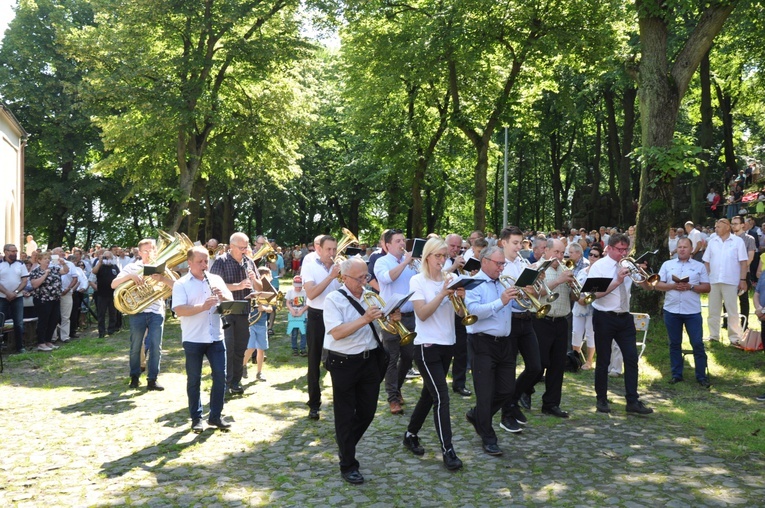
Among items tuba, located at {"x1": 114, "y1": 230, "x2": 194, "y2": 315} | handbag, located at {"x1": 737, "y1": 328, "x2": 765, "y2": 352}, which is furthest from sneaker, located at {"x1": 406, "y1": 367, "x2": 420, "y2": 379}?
handbag, located at {"x1": 737, "y1": 328, "x2": 765, "y2": 352}

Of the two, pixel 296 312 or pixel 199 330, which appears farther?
pixel 296 312

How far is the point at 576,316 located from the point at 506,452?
4.93 metres

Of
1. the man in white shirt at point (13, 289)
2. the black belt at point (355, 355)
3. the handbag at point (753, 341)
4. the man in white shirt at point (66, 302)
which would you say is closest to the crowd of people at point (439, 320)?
the black belt at point (355, 355)

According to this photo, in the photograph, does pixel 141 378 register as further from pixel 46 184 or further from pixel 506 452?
pixel 46 184

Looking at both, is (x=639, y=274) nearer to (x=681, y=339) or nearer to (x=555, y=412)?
(x=681, y=339)

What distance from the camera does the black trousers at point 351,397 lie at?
20.7 ft

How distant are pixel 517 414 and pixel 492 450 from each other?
110 centimetres

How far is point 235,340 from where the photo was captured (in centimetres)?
956

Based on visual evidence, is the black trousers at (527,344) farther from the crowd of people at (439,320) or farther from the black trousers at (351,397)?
the black trousers at (351,397)

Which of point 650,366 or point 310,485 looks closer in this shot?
point 310,485

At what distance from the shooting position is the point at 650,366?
11664 millimetres

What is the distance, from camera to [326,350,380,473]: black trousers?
20.7 ft

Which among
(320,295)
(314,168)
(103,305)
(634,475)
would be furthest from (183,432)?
(314,168)

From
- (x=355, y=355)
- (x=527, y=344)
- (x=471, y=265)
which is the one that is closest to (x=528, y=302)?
(x=527, y=344)
